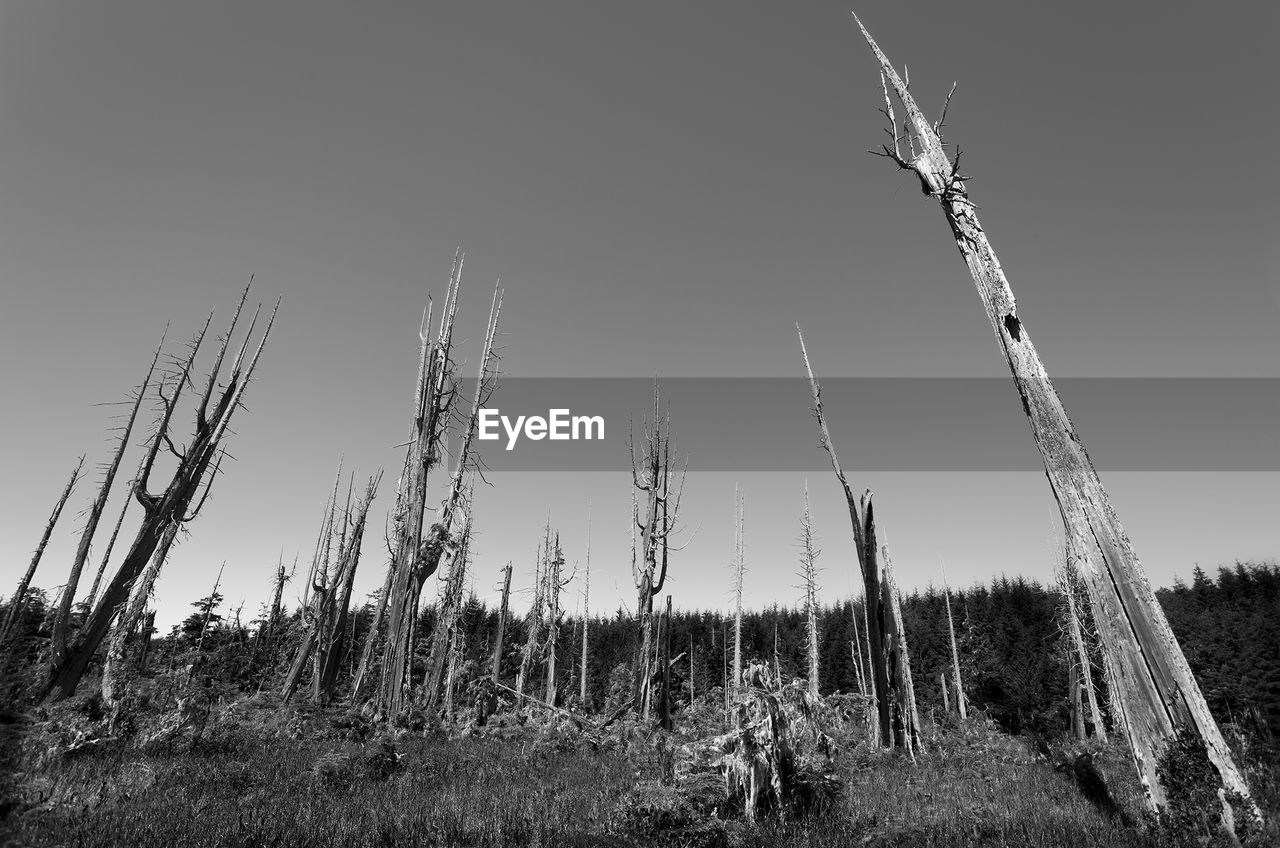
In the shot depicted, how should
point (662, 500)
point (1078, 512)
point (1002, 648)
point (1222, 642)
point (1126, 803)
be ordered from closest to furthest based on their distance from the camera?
point (1078, 512), point (1126, 803), point (662, 500), point (1222, 642), point (1002, 648)

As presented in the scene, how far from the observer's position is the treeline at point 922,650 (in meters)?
33.8

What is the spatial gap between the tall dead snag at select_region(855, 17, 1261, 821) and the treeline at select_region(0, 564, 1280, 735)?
10.9 ft

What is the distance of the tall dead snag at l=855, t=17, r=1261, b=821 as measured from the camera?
4.57 metres

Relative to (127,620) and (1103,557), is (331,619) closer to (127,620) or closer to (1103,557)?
(127,620)

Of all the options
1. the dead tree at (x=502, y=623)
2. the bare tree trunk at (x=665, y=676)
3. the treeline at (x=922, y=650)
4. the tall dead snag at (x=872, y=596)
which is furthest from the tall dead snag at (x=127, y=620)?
the dead tree at (x=502, y=623)

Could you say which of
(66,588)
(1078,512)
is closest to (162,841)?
(1078,512)

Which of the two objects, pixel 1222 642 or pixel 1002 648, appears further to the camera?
pixel 1002 648

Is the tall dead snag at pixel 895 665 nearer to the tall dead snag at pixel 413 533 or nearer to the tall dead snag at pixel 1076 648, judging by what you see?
the tall dead snag at pixel 413 533

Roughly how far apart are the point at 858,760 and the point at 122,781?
35.1 ft

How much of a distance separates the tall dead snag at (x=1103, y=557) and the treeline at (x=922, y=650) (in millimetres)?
3307

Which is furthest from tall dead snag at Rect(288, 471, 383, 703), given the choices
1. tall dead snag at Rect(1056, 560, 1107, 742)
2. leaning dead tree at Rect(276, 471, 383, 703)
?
tall dead snag at Rect(1056, 560, 1107, 742)

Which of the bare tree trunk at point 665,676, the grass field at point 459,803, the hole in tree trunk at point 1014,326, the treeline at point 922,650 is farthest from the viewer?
the treeline at point 922,650

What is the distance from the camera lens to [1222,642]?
154 feet

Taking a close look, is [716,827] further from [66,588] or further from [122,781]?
[66,588]
